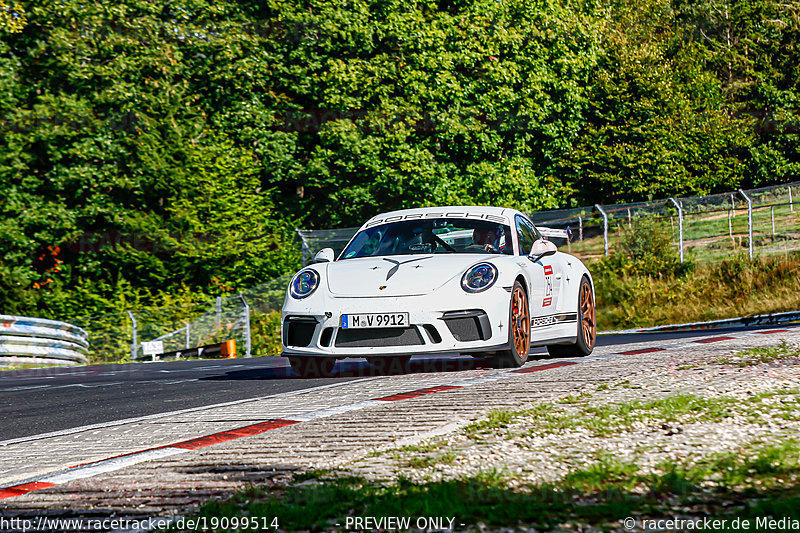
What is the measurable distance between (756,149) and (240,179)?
2801cm

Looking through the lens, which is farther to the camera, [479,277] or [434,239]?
[434,239]

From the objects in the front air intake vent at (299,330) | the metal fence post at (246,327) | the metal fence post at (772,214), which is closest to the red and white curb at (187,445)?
the front air intake vent at (299,330)

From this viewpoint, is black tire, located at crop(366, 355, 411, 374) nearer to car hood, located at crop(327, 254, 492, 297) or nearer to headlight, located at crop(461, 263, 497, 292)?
car hood, located at crop(327, 254, 492, 297)

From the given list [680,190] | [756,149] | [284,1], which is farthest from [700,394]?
[756,149]

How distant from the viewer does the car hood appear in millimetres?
9023

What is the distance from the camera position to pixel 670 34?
5434cm

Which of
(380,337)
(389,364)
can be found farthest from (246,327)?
(380,337)

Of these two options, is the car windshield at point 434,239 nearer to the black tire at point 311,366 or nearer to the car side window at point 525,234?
the car side window at point 525,234

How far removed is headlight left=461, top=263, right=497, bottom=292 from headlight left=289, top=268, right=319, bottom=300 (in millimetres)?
1344

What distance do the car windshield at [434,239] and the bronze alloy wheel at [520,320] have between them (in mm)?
610

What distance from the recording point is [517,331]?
9.45 meters

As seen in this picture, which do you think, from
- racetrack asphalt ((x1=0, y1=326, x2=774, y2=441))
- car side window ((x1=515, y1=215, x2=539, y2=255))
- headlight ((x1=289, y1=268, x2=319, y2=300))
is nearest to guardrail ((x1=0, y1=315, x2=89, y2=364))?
racetrack asphalt ((x1=0, y1=326, x2=774, y2=441))

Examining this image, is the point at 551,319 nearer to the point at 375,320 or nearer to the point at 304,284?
the point at 375,320

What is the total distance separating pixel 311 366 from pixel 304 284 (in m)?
Answer: 0.92
